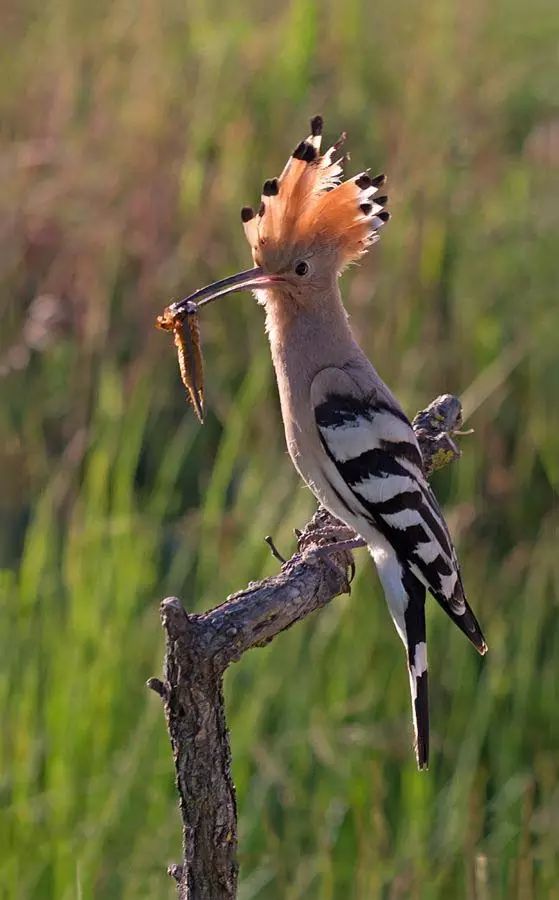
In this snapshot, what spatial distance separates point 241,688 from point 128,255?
1568mm

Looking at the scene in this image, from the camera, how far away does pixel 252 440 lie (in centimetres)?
311

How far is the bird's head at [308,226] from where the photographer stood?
7.08 ft

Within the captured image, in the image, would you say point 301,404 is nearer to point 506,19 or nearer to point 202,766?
point 202,766

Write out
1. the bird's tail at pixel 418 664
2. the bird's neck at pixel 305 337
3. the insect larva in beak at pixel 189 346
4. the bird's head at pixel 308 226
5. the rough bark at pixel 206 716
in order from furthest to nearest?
the bird's neck at pixel 305 337, the bird's head at pixel 308 226, the bird's tail at pixel 418 664, the insect larva in beak at pixel 189 346, the rough bark at pixel 206 716

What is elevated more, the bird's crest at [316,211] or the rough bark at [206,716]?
the bird's crest at [316,211]

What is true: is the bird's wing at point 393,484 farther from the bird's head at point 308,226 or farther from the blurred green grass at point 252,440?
the blurred green grass at point 252,440

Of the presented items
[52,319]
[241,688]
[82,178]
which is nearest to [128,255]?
[82,178]

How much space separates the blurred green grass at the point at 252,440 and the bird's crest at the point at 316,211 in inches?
21.2

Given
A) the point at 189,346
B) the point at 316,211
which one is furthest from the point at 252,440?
the point at 189,346

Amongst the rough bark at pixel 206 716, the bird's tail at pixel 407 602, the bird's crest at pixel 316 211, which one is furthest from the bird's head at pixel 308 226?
the rough bark at pixel 206 716

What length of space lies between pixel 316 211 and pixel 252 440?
0.97 m

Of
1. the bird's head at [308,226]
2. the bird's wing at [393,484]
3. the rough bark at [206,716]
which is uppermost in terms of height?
the bird's head at [308,226]

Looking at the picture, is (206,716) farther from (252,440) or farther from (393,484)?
(252,440)

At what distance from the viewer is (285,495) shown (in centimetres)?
279
